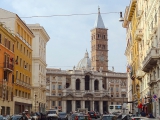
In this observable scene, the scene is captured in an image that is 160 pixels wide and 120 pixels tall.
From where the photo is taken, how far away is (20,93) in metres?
51.6

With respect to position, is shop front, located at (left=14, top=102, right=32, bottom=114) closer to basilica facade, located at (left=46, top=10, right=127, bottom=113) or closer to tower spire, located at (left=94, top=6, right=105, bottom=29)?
basilica facade, located at (left=46, top=10, right=127, bottom=113)

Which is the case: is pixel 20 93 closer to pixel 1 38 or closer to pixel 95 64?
pixel 1 38

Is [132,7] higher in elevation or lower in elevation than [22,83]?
higher

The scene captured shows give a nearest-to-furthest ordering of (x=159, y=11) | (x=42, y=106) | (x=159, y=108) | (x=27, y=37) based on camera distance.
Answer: (x=159, y=11)
(x=159, y=108)
(x=27, y=37)
(x=42, y=106)

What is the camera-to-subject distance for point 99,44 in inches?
6289

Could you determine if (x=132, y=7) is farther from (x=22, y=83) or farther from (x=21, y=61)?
(x=22, y=83)

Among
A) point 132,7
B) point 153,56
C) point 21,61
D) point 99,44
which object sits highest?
point 99,44

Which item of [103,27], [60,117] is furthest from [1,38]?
[103,27]

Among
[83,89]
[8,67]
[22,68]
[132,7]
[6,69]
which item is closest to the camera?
[6,69]

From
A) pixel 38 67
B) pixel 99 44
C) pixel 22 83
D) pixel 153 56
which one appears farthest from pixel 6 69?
pixel 99 44

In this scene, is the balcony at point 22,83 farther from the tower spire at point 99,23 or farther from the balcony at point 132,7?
the tower spire at point 99,23

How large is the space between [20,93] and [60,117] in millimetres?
11685

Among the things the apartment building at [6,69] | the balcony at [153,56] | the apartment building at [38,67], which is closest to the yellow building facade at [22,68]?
the apartment building at [6,69]

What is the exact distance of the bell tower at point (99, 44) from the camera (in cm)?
15388
